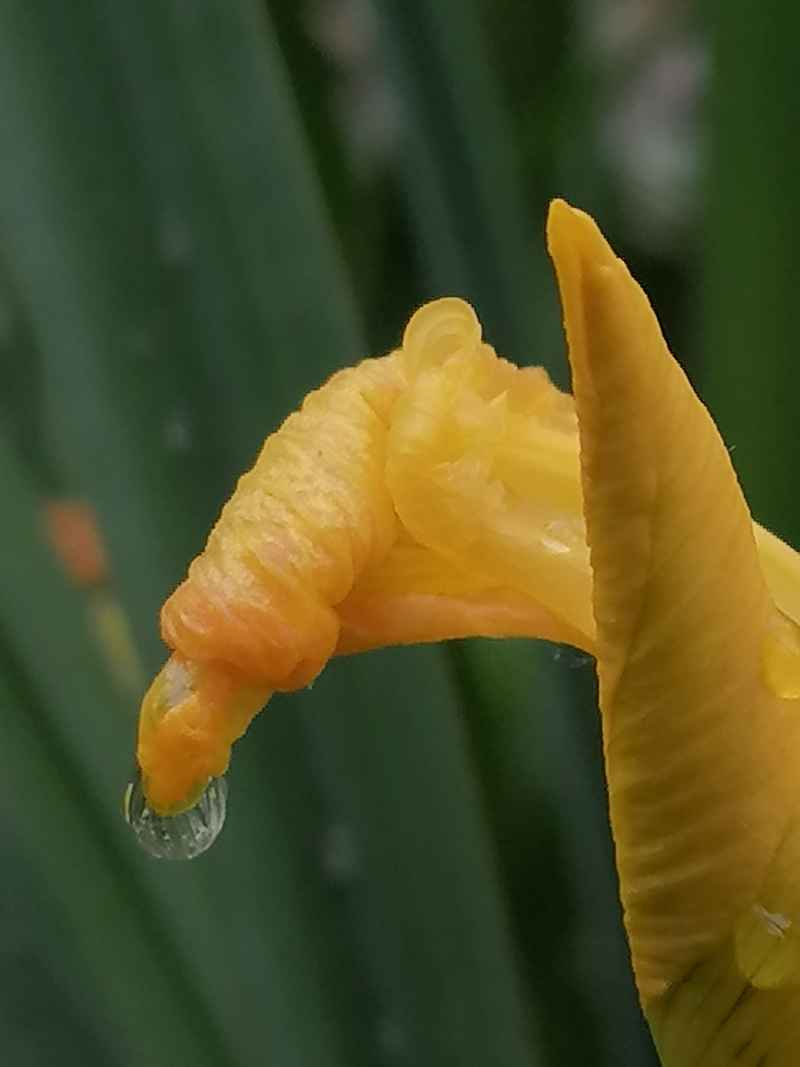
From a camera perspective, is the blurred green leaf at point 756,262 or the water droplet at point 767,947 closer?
the water droplet at point 767,947

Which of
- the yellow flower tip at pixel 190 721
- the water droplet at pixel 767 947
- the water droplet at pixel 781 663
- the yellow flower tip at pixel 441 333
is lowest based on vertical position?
the water droplet at pixel 767 947

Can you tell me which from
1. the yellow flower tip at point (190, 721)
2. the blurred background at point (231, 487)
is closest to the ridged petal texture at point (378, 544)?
the yellow flower tip at point (190, 721)

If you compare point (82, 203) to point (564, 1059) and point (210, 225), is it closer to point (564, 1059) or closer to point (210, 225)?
point (210, 225)

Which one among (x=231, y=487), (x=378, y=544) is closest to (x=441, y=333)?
(x=378, y=544)

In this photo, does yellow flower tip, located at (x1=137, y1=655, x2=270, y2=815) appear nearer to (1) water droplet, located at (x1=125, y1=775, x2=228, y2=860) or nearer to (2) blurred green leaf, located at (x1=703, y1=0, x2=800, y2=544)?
(1) water droplet, located at (x1=125, y1=775, x2=228, y2=860)

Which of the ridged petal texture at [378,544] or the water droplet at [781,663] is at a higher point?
the ridged petal texture at [378,544]

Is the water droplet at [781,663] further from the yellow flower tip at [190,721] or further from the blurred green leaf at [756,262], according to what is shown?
the blurred green leaf at [756,262]

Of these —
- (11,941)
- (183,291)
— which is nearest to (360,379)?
(183,291)
